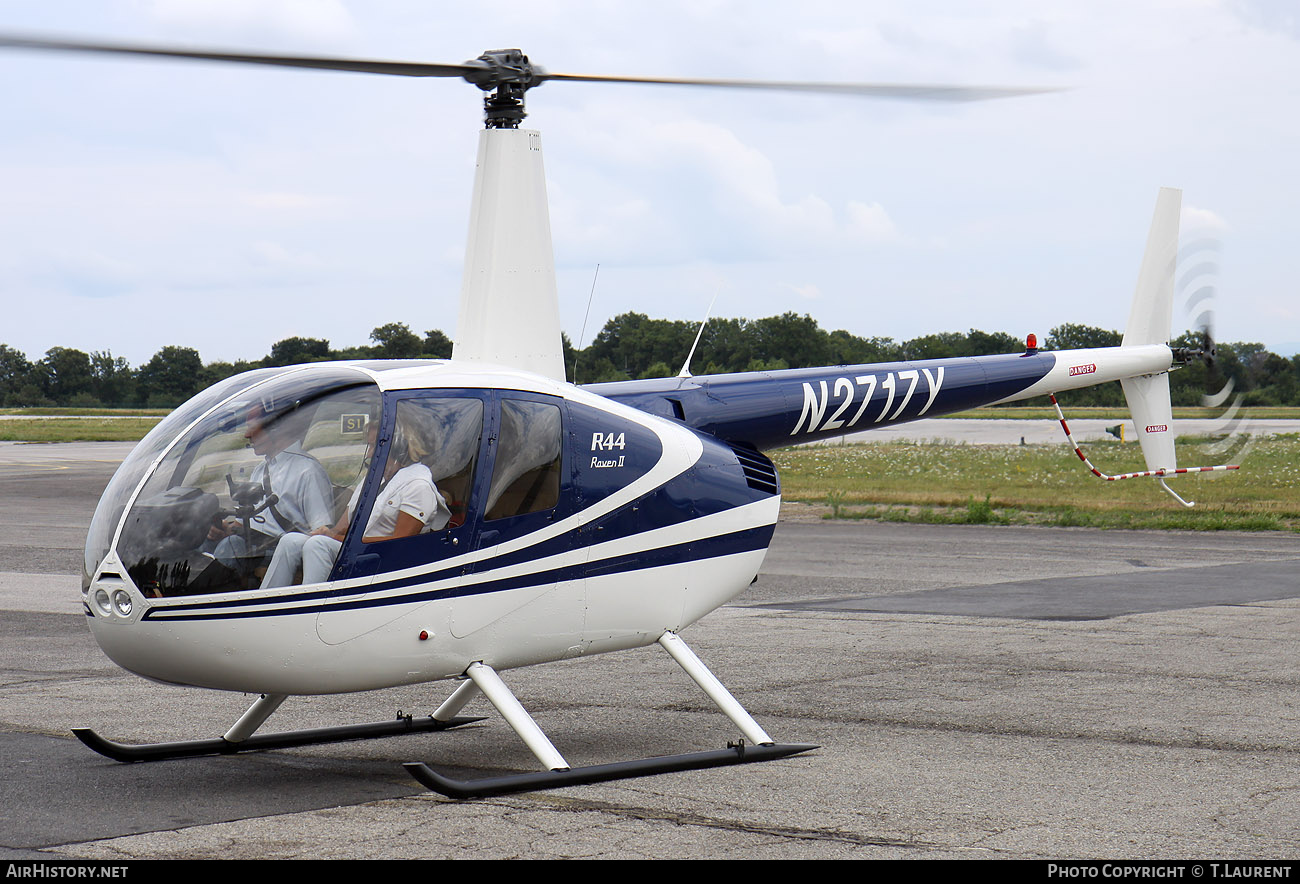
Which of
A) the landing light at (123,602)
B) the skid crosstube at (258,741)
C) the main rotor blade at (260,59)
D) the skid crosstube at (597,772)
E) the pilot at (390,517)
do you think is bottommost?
the skid crosstube at (258,741)

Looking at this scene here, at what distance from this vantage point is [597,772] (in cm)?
610

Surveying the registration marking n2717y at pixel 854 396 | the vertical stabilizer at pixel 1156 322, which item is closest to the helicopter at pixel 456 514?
the registration marking n2717y at pixel 854 396

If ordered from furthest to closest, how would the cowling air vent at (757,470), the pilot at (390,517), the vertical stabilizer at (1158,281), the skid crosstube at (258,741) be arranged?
the vertical stabilizer at (1158,281) → the cowling air vent at (757,470) → the skid crosstube at (258,741) → the pilot at (390,517)

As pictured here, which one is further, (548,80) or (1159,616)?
(1159,616)

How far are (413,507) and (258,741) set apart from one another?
2.19m

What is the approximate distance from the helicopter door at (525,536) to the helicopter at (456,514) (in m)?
0.01

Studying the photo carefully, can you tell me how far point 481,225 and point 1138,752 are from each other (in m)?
4.67

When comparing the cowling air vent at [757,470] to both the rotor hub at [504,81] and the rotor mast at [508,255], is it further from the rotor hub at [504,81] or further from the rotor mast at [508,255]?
the rotor hub at [504,81]

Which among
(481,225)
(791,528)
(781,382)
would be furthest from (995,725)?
(791,528)

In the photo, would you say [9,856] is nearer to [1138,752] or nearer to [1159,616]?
[1138,752]

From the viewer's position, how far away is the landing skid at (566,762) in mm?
5700

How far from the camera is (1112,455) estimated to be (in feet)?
124

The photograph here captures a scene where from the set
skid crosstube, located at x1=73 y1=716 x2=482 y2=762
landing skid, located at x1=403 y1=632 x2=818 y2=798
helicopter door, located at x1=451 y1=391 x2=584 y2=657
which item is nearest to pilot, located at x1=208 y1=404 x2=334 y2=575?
helicopter door, located at x1=451 y1=391 x2=584 y2=657

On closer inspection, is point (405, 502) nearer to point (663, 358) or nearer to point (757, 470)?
point (757, 470)
